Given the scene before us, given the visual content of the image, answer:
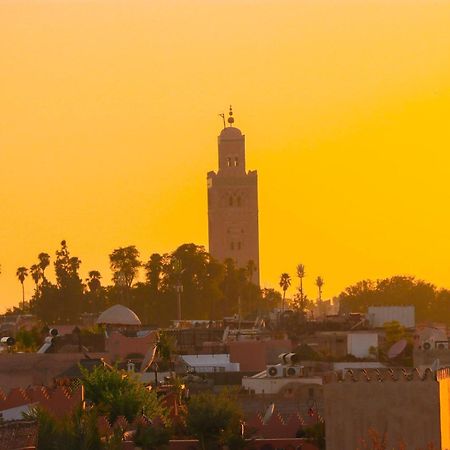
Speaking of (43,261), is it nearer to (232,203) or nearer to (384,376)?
(232,203)

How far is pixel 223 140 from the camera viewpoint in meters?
141

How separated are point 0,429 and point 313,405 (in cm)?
2038

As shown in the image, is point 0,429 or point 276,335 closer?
point 0,429

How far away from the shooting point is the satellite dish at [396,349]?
271ft

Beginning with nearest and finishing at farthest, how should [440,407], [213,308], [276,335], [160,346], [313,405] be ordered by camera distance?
[440,407] → [313,405] → [160,346] → [276,335] → [213,308]

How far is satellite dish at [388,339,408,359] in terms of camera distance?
82681 mm

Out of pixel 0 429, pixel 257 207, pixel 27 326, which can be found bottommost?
pixel 0 429

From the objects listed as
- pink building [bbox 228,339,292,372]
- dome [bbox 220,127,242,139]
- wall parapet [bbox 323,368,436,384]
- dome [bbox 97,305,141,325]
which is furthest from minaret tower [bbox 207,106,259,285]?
wall parapet [bbox 323,368,436,384]

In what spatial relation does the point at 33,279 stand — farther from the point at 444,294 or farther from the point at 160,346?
the point at 160,346

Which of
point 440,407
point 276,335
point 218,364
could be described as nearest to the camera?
point 440,407

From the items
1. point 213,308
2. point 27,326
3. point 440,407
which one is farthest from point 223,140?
point 440,407

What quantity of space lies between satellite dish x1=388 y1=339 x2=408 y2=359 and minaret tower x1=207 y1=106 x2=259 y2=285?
55.3 m

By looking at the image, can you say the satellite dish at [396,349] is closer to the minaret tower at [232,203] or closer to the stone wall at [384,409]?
the stone wall at [384,409]

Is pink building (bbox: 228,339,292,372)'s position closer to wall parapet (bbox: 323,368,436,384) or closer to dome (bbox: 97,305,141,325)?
dome (bbox: 97,305,141,325)
